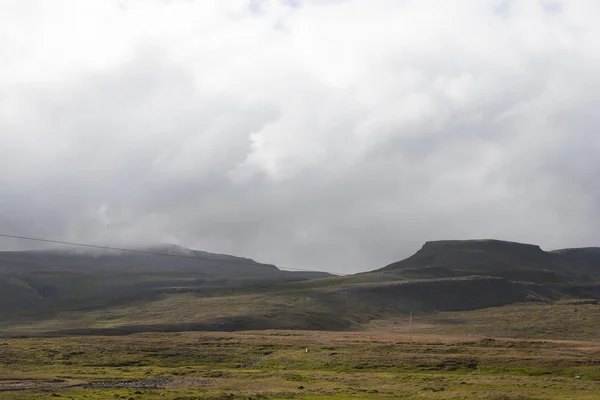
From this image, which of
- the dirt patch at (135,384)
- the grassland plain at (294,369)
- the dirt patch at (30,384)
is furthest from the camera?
the dirt patch at (135,384)

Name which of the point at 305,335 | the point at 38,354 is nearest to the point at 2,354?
the point at 38,354

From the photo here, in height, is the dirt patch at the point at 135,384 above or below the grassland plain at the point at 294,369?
below

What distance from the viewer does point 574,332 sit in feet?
622

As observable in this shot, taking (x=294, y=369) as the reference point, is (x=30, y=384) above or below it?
above

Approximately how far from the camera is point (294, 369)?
376 feet

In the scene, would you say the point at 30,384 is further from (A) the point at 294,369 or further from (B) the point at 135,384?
(A) the point at 294,369

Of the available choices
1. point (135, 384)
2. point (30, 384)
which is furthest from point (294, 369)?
point (30, 384)

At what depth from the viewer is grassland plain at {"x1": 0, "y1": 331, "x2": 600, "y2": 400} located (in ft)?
261

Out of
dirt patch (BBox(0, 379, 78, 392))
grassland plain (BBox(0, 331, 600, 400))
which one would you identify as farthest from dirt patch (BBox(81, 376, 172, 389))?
dirt patch (BBox(0, 379, 78, 392))

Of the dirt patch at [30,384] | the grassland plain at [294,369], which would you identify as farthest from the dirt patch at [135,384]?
the dirt patch at [30,384]

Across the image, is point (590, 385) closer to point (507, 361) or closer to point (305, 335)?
point (507, 361)

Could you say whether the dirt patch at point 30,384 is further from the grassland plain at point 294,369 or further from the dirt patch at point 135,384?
the dirt patch at point 135,384

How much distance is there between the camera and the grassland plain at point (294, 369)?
261ft

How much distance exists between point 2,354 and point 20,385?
133ft
